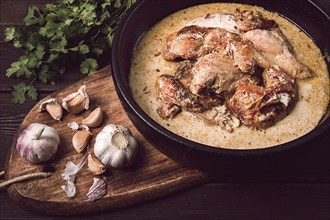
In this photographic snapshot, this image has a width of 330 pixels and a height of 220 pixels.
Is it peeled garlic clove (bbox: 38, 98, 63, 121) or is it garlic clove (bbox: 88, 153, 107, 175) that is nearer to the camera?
garlic clove (bbox: 88, 153, 107, 175)

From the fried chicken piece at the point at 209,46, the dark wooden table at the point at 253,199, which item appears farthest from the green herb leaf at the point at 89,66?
the dark wooden table at the point at 253,199

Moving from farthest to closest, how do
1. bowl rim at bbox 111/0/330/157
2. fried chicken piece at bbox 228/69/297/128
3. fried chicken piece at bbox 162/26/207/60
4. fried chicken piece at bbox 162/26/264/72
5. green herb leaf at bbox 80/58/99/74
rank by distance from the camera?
1. green herb leaf at bbox 80/58/99/74
2. fried chicken piece at bbox 162/26/207/60
3. fried chicken piece at bbox 162/26/264/72
4. fried chicken piece at bbox 228/69/297/128
5. bowl rim at bbox 111/0/330/157

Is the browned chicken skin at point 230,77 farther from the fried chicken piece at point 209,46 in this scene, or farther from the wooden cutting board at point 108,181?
the wooden cutting board at point 108,181

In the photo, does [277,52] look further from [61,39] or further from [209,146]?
[61,39]

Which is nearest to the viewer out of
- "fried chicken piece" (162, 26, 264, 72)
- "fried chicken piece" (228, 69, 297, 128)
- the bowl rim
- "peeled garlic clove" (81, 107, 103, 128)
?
the bowl rim

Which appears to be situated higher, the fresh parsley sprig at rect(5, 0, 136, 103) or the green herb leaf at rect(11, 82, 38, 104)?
the fresh parsley sprig at rect(5, 0, 136, 103)

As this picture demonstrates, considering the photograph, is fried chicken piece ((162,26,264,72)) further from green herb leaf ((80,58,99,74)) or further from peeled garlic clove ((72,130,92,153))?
peeled garlic clove ((72,130,92,153))

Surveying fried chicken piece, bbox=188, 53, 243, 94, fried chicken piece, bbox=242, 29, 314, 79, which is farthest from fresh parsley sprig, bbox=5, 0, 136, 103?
fried chicken piece, bbox=242, 29, 314, 79

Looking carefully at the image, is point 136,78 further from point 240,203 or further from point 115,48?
point 240,203
